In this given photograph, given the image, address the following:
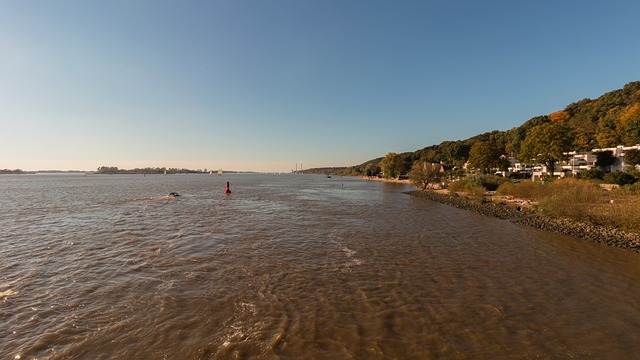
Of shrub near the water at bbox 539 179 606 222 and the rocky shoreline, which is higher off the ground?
shrub near the water at bbox 539 179 606 222

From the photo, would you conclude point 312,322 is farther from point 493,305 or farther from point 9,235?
point 9,235

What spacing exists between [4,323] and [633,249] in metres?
28.9

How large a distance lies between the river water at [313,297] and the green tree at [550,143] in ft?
172

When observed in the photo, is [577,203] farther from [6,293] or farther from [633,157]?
[633,157]

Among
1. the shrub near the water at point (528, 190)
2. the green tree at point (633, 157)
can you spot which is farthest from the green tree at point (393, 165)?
the shrub near the water at point (528, 190)

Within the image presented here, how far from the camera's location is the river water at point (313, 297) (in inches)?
273

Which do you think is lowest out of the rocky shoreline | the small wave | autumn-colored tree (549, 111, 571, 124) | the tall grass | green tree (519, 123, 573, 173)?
the rocky shoreline

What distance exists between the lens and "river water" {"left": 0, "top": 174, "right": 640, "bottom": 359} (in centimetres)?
693

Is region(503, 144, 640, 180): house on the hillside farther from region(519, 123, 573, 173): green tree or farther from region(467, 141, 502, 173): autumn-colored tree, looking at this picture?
region(467, 141, 502, 173): autumn-colored tree

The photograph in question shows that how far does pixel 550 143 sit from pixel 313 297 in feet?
233

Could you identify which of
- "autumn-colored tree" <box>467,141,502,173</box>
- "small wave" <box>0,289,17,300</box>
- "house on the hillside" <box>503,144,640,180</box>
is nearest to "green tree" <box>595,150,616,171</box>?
"house on the hillside" <box>503,144,640,180</box>

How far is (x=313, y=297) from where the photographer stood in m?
9.63

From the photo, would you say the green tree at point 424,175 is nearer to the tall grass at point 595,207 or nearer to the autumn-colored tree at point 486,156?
the autumn-colored tree at point 486,156

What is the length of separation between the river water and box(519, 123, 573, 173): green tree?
52.3m
